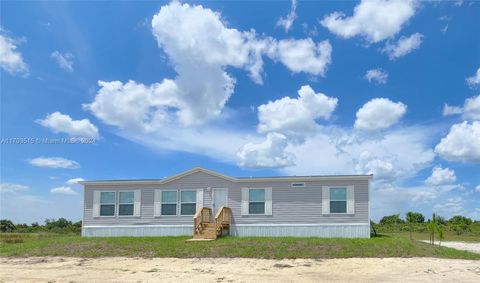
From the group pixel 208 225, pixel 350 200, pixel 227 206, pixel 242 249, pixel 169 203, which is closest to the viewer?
pixel 242 249

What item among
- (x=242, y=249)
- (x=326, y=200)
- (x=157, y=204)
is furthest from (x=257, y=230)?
(x=157, y=204)

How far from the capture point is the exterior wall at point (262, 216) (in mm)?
20234

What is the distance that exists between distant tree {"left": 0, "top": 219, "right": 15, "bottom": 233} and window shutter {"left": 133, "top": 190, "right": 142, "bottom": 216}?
29269mm

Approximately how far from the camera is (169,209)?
Result: 21859 millimetres

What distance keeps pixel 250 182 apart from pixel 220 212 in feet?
6.38

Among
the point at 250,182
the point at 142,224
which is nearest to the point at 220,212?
the point at 250,182

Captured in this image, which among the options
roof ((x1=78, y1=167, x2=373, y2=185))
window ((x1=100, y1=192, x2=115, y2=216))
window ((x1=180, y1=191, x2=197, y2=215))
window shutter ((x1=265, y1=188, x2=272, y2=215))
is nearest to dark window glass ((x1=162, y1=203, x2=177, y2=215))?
window ((x1=180, y1=191, x2=197, y2=215))

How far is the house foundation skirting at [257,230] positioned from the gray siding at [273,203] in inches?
6.6

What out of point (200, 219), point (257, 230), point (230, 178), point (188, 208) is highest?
point (230, 178)

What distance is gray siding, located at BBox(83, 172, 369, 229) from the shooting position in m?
20.2

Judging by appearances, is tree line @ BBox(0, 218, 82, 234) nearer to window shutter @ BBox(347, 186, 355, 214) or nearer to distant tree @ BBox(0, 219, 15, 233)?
distant tree @ BBox(0, 219, 15, 233)

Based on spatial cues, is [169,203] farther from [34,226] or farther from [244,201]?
[34,226]

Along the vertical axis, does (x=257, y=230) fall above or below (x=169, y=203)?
below

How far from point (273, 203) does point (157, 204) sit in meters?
5.20
